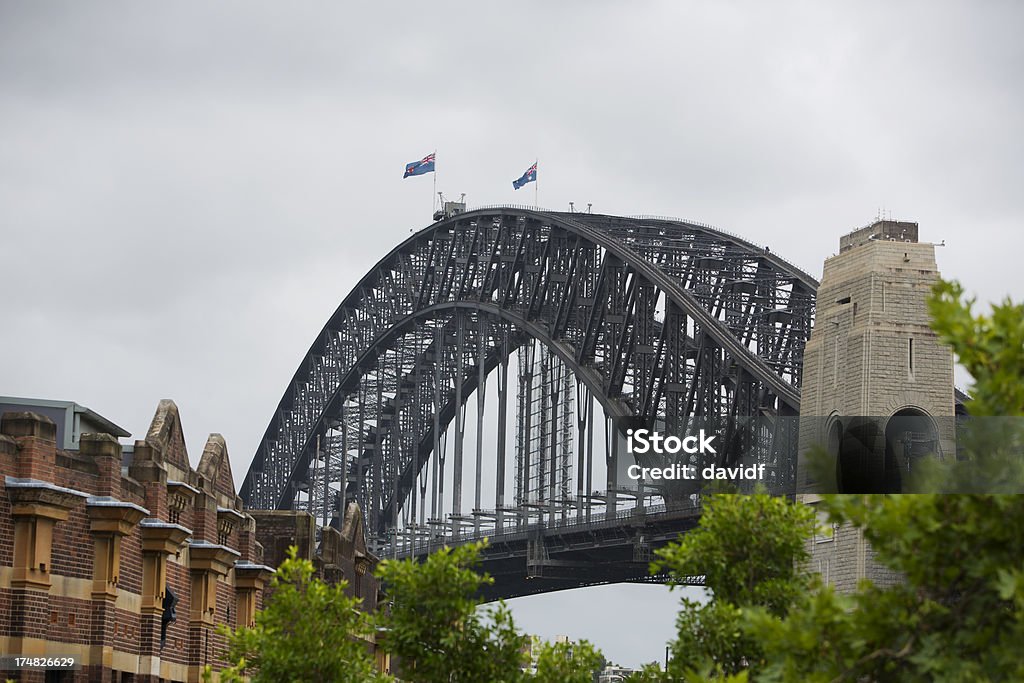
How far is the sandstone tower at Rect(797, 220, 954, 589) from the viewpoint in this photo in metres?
67.7

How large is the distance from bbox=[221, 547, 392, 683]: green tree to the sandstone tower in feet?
114

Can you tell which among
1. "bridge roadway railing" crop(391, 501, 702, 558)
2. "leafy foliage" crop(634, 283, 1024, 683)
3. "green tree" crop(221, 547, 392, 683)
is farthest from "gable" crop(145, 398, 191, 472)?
"bridge roadway railing" crop(391, 501, 702, 558)

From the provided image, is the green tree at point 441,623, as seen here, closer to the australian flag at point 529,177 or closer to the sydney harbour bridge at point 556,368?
the sydney harbour bridge at point 556,368

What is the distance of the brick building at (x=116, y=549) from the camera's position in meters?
32.8

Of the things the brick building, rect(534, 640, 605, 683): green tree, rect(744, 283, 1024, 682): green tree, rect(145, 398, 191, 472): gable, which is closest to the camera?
rect(744, 283, 1024, 682): green tree

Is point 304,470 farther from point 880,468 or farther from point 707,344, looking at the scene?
point 880,468

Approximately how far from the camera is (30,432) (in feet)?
108

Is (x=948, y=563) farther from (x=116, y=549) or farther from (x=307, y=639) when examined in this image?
(x=116, y=549)

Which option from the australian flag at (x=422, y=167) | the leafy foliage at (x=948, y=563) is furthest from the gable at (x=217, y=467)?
the australian flag at (x=422, y=167)

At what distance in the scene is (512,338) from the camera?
135625 millimetres

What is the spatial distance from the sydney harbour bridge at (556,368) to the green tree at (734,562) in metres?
47.6

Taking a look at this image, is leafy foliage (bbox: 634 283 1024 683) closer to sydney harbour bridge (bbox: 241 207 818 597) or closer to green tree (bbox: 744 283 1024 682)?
green tree (bbox: 744 283 1024 682)

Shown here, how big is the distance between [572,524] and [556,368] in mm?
16053

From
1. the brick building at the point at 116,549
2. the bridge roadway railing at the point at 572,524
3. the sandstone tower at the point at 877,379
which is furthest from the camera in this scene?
the bridge roadway railing at the point at 572,524
